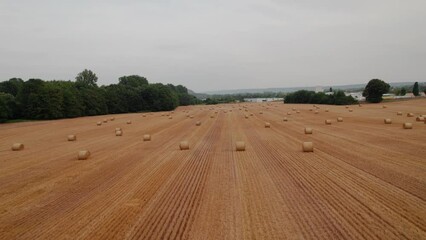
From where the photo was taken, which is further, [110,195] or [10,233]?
[110,195]

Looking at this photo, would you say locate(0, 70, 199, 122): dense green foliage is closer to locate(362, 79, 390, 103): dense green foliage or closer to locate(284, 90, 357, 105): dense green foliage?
locate(284, 90, 357, 105): dense green foliage

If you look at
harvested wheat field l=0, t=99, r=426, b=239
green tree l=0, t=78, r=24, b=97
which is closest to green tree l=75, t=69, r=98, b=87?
green tree l=0, t=78, r=24, b=97

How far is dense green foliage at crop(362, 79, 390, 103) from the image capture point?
327 ft

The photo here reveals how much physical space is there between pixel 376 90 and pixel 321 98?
17.4 meters

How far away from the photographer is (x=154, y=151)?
2373 centimetres

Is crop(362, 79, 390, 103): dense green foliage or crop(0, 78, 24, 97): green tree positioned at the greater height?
crop(0, 78, 24, 97): green tree

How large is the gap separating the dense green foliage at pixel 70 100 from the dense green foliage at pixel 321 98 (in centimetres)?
3993

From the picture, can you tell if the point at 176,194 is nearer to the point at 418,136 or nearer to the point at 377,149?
the point at 377,149

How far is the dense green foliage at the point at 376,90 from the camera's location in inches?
3927

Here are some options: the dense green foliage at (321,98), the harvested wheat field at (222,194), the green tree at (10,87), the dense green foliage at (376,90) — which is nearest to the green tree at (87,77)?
the green tree at (10,87)

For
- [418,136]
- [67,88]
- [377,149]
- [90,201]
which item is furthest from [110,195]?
[67,88]

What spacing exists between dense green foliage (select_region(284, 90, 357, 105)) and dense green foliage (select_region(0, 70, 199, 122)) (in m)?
39.9

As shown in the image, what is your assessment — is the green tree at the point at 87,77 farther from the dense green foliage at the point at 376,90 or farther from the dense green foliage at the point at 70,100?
the dense green foliage at the point at 376,90

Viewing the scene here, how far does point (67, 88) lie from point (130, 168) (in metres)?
72.7
